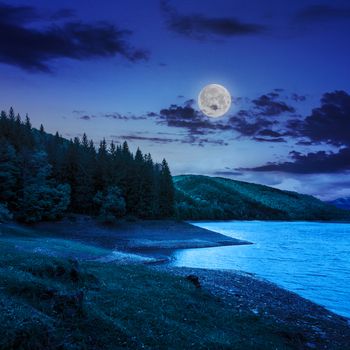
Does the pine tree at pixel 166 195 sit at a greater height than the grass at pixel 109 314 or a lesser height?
greater

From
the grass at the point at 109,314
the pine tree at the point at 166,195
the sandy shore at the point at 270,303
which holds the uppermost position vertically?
the pine tree at the point at 166,195

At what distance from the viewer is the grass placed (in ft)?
47.9

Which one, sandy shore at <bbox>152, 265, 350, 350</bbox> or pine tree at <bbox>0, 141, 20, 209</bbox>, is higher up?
pine tree at <bbox>0, 141, 20, 209</bbox>

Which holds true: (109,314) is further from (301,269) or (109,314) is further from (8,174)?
(8,174)

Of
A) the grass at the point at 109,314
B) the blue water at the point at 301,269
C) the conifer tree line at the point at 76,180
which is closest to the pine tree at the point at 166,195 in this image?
the conifer tree line at the point at 76,180

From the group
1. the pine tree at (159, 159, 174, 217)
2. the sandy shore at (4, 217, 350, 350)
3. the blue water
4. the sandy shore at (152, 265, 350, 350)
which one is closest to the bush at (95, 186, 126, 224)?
the pine tree at (159, 159, 174, 217)

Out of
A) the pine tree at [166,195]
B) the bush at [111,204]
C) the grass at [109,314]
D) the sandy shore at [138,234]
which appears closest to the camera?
the grass at [109,314]

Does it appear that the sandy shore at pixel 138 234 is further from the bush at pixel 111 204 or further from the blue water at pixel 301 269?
the blue water at pixel 301 269

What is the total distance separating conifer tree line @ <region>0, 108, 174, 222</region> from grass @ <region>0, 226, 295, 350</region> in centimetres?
4244

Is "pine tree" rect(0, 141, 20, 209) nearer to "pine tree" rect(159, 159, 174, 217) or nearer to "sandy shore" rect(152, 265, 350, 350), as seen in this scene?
"pine tree" rect(159, 159, 174, 217)

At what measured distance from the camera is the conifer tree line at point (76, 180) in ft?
264

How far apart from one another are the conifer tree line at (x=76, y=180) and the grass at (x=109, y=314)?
139 feet

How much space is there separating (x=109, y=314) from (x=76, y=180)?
85.0 meters

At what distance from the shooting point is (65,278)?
2353 centimetres
